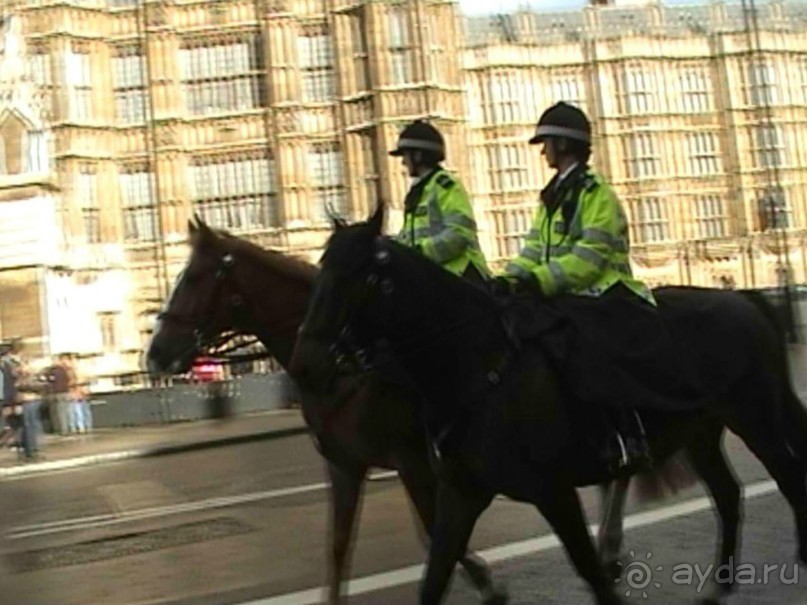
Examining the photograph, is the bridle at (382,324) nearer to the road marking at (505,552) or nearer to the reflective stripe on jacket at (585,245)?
the reflective stripe on jacket at (585,245)

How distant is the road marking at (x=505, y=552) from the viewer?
20.6ft

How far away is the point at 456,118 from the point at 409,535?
107ft

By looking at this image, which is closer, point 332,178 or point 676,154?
point 332,178

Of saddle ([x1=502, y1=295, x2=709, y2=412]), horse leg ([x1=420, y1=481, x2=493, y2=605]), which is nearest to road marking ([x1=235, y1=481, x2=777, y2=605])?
horse leg ([x1=420, y1=481, x2=493, y2=605])

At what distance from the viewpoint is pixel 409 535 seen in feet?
26.9

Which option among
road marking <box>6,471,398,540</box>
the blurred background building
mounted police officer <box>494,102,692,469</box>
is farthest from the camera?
the blurred background building

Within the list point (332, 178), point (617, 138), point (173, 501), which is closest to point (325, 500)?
point (173, 501)

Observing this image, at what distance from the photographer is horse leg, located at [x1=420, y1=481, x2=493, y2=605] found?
4238mm

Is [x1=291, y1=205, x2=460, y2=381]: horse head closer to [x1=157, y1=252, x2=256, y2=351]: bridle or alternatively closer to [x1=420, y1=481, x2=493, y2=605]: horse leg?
[x1=420, y1=481, x2=493, y2=605]: horse leg

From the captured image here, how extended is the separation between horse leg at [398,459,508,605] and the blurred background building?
20839 millimetres

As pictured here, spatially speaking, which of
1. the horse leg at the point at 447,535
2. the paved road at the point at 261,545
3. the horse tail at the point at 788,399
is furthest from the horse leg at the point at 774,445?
the horse leg at the point at 447,535

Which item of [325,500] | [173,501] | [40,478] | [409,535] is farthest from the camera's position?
[40,478]

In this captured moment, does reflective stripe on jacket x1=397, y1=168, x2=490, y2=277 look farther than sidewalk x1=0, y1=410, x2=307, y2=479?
No

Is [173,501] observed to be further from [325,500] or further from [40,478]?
[40,478]
